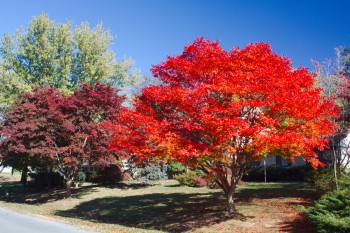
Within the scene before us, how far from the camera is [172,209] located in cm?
2103

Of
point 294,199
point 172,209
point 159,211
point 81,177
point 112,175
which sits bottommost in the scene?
point 159,211

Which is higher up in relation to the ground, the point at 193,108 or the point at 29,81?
the point at 29,81

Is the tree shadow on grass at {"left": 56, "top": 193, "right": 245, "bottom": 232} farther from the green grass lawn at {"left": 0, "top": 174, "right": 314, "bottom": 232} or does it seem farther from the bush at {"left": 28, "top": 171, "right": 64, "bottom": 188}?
the bush at {"left": 28, "top": 171, "right": 64, "bottom": 188}

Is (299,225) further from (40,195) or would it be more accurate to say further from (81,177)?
(81,177)

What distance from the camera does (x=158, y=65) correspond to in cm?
1723

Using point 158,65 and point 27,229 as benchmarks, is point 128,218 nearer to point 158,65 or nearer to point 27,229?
point 27,229

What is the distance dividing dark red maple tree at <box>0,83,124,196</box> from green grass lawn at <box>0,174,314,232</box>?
11.3ft

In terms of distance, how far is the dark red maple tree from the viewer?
27.1 metres

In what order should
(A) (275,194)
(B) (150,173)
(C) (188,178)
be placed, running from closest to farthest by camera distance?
(A) (275,194) < (C) (188,178) < (B) (150,173)

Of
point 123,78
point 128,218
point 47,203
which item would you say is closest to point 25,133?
point 47,203

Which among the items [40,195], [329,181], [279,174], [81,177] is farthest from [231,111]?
[81,177]

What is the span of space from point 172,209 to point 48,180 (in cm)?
2274

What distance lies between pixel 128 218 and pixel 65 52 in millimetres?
29166

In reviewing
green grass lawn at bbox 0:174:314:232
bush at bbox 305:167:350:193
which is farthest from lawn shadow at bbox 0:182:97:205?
bush at bbox 305:167:350:193
